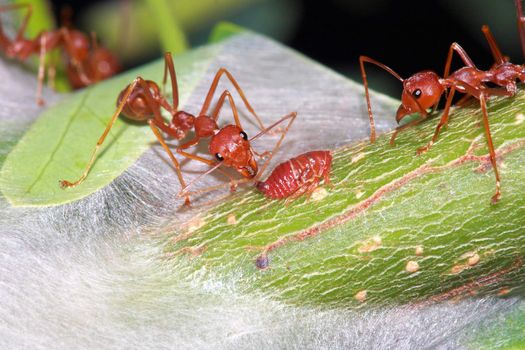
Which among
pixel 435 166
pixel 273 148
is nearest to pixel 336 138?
pixel 273 148

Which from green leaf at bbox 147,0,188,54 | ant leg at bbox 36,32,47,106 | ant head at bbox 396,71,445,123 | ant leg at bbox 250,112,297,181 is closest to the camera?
ant head at bbox 396,71,445,123

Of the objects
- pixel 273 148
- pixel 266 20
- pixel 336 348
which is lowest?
pixel 336 348

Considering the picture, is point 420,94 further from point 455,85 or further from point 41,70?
point 41,70

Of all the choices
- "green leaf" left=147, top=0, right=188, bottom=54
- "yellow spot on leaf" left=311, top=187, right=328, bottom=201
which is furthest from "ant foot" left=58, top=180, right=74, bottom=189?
"green leaf" left=147, top=0, right=188, bottom=54

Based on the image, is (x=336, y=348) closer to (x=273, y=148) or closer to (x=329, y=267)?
(x=329, y=267)

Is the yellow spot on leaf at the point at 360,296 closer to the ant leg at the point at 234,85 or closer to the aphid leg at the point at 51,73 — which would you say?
the ant leg at the point at 234,85

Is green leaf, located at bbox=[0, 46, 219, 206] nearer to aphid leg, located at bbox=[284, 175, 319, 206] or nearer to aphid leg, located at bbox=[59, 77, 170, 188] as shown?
aphid leg, located at bbox=[59, 77, 170, 188]

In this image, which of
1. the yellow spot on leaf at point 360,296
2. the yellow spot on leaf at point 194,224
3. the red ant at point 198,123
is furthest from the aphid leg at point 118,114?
the yellow spot on leaf at point 360,296
